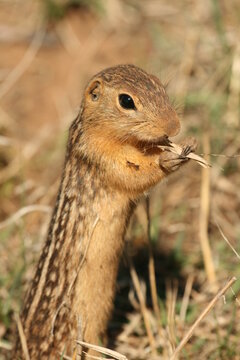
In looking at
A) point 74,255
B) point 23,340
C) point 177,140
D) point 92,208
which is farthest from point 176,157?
point 177,140

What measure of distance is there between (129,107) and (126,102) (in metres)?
0.03

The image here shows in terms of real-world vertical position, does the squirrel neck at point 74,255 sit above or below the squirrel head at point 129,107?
below

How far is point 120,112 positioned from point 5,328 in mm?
1834

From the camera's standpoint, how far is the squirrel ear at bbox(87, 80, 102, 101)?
3.69 metres

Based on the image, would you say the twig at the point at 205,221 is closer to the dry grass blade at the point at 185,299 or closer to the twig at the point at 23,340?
the dry grass blade at the point at 185,299

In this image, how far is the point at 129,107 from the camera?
3.53m

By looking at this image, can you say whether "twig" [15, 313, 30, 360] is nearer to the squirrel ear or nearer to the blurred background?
the blurred background

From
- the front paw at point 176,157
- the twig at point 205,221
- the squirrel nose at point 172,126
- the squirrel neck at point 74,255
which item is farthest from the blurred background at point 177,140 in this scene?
the squirrel neck at point 74,255

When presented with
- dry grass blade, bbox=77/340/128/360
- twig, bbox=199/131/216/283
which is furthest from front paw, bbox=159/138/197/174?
twig, bbox=199/131/216/283

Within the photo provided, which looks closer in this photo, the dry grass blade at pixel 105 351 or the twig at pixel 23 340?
the dry grass blade at pixel 105 351

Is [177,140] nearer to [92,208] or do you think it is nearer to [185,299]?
[185,299]

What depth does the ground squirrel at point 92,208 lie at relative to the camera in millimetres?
3592

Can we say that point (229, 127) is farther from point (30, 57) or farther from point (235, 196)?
point (30, 57)

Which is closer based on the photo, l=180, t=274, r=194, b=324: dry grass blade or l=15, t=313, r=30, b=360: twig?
l=15, t=313, r=30, b=360: twig
